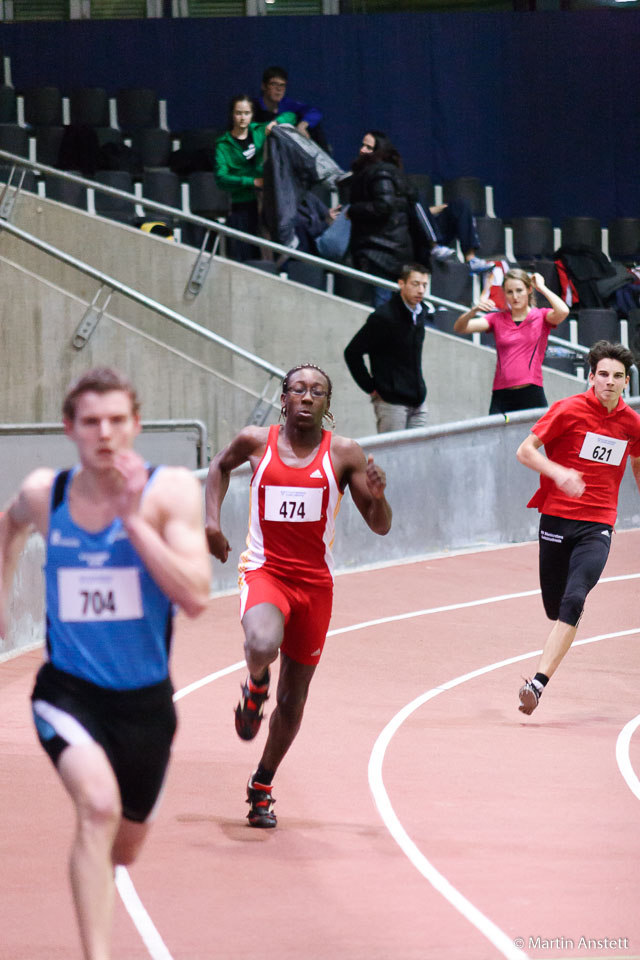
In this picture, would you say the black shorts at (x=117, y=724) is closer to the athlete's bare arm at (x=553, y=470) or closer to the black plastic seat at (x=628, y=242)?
the athlete's bare arm at (x=553, y=470)

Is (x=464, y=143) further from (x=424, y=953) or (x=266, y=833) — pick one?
(x=424, y=953)

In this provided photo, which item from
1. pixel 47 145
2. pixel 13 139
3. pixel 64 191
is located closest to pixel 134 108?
pixel 47 145

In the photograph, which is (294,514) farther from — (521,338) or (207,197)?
(207,197)

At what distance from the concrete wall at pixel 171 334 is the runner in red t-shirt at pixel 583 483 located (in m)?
5.53

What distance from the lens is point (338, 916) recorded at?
17.4 ft

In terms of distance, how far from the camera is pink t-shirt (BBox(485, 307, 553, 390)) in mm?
12484

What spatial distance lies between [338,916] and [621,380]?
410 cm

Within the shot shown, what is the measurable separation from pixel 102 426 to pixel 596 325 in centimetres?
1304

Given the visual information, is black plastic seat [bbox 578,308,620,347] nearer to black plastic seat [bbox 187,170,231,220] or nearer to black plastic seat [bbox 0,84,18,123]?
black plastic seat [bbox 187,170,231,220]

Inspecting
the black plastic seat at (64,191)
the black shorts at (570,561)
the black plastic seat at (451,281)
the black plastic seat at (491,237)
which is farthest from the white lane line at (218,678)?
the black plastic seat at (64,191)

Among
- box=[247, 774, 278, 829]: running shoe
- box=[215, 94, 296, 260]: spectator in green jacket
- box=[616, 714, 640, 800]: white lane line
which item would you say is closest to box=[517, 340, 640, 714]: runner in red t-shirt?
box=[616, 714, 640, 800]: white lane line

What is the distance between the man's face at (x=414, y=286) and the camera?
1223cm

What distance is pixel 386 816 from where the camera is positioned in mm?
6648

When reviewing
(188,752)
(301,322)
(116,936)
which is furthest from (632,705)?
(301,322)
